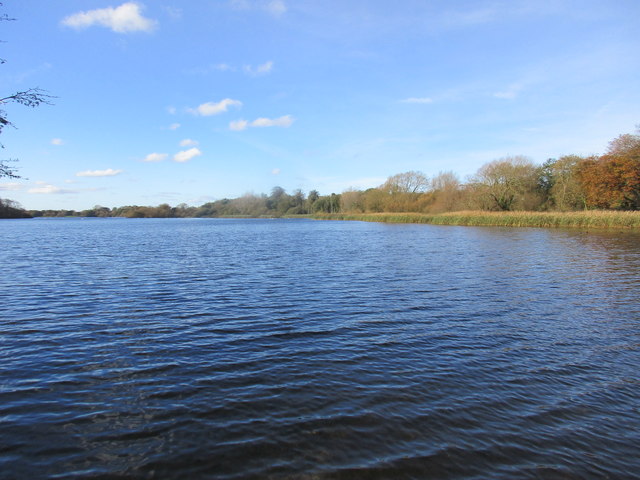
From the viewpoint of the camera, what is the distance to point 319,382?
660 cm

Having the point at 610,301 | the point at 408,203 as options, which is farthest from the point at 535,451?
the point at 408,203

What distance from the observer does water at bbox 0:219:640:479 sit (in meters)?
4.63

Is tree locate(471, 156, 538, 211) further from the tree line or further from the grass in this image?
the grass

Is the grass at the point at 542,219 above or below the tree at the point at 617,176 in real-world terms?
below

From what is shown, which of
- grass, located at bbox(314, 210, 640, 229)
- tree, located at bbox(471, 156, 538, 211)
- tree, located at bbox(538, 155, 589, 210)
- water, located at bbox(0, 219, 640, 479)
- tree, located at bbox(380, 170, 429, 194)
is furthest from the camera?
tree, located at bbox(380, 170, 429, 194)

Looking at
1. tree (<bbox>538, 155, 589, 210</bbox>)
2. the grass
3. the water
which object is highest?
tree (<bbox>538, 155, 589, 210</bbox>)

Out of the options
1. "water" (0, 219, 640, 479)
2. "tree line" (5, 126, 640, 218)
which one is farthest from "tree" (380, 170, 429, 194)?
"water" (0, 219, 640, 479)

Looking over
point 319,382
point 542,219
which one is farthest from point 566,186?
point 319,382

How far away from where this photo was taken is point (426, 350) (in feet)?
26.6

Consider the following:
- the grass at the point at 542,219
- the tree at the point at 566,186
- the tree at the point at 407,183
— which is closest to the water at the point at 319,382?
the grass at the point at 542,219

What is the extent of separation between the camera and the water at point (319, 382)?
463 cm

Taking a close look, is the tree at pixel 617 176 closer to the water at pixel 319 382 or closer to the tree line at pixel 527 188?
the tree line at pixel 527 188

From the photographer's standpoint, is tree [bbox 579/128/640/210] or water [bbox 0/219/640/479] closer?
water [bbox 0/219/640/479]

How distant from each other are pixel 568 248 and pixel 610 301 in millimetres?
16498
